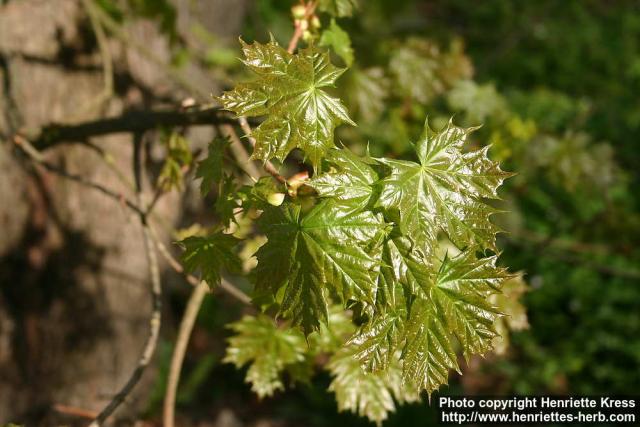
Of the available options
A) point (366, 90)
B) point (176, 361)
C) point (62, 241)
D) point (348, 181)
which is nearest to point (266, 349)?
point (176, 361)

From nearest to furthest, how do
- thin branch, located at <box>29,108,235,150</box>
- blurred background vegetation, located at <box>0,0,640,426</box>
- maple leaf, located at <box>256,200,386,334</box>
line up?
1. maple leaf, located at <box>256,200,386,334</box>
2. thin branch, located at <box>29,108,235,150</box>
3. blurred background vegetation, located at <box>0,0,640,426</box>

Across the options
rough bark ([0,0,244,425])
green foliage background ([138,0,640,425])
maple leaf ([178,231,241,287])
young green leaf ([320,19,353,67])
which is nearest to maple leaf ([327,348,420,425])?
green foliage background ([138,0,640,425])

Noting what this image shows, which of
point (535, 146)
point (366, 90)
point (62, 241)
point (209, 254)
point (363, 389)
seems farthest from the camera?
point (535, 146)

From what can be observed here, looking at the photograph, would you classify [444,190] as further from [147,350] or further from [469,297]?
[147,350]

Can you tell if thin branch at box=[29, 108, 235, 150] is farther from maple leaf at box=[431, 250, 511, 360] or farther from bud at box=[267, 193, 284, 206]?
maple leaf at box=[431, 250, 511, 360]

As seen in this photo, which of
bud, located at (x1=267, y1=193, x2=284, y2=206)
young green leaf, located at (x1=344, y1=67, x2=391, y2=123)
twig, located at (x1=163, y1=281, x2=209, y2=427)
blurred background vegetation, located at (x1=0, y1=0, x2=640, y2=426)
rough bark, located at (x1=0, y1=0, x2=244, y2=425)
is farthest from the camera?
blurred background vegetation, located at (x1=0, y1=0, x2=640, y2=426)

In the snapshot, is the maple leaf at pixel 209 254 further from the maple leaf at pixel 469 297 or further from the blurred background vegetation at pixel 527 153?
the blurred background vegetation at pixel 527 153
